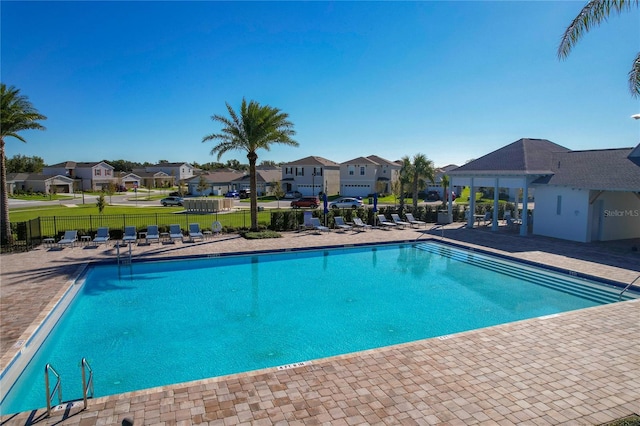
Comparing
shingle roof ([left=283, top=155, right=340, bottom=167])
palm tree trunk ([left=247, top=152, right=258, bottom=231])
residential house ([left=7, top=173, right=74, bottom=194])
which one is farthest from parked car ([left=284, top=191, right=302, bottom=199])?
residential house ([left=7, top=173, right=74, bottom=194])

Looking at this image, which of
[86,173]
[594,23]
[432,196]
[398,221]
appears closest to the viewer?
[594,23]

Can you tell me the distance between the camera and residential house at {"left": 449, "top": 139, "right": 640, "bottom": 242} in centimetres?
1873

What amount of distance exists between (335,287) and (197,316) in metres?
4.90

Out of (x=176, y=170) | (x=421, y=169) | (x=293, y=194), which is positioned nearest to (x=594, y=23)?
(x=421, y=169)

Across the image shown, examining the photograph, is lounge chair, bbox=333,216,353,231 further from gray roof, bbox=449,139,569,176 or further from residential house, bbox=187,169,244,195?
residential house, bbox=187,169,244,195

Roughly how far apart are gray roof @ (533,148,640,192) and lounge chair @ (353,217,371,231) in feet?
32.3

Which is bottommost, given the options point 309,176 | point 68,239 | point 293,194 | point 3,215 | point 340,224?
point 68,239

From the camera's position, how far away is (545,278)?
555 inches

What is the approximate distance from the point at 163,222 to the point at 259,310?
1710 cm

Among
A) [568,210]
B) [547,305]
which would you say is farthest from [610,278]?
[568,210]

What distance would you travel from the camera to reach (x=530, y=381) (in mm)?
6492

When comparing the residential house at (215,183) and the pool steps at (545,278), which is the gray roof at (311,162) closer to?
the residential house at (215,183)

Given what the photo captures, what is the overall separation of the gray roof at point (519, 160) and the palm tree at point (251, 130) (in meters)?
12.0

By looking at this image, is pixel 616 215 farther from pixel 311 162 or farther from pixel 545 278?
pixel 311 162
